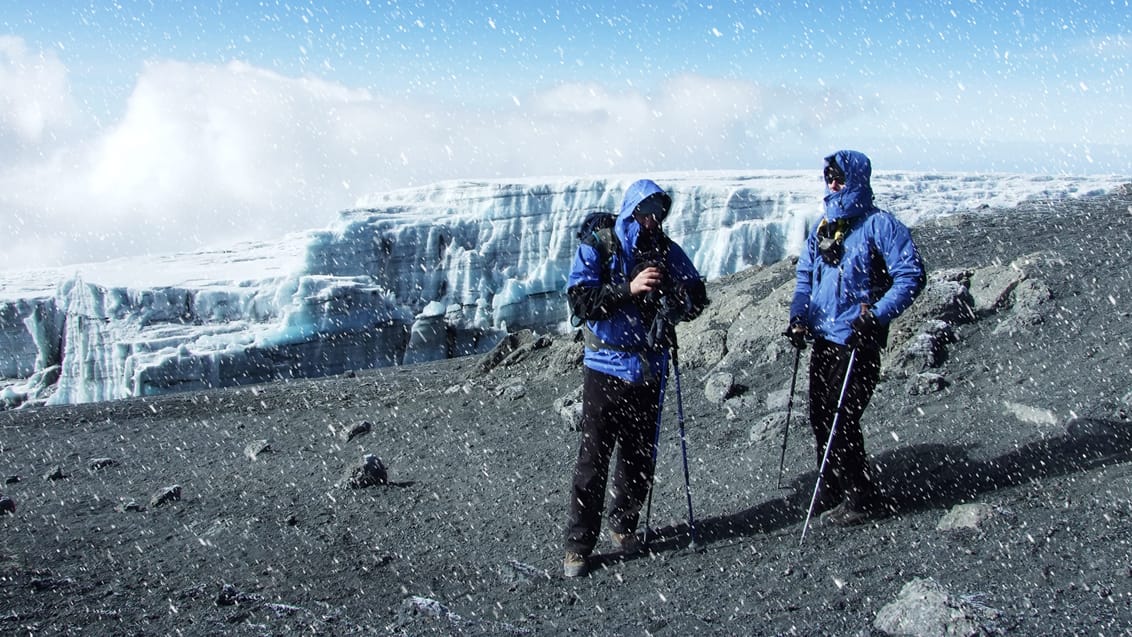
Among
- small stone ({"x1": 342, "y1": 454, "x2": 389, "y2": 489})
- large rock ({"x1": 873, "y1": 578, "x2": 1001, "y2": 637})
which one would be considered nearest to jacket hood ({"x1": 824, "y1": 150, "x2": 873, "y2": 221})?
large rock ({"x1": 873, "y1": 578, "x2": 1001, "y2": 637})

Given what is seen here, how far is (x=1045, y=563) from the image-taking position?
3.19 m

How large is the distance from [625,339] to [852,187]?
1307mm

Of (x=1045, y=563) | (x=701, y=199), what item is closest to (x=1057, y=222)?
(x=1045, y=563)

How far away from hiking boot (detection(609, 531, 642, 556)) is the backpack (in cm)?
109

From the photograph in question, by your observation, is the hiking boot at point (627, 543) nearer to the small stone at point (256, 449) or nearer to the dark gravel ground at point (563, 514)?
the dark gravel ground at point (563, 514)

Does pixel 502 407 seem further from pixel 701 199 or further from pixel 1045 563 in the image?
pixel 701 199

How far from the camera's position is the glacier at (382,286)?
20312mm

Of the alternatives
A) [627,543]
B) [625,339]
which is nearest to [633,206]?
[625,339]

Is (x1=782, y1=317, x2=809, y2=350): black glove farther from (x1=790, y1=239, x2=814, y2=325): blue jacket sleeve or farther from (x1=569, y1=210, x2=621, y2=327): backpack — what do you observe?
(x1=569, y1=210, x2=621, y2=327): backpack

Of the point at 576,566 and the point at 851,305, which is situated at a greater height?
the point at 851,305

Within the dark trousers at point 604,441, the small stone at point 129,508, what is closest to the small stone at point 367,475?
the small stone at point 129,508

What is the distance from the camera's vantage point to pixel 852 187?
3.82 metres

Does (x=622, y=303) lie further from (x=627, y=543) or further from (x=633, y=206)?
(x=627, y=543)

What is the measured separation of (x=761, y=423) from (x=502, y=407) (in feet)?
9.89
